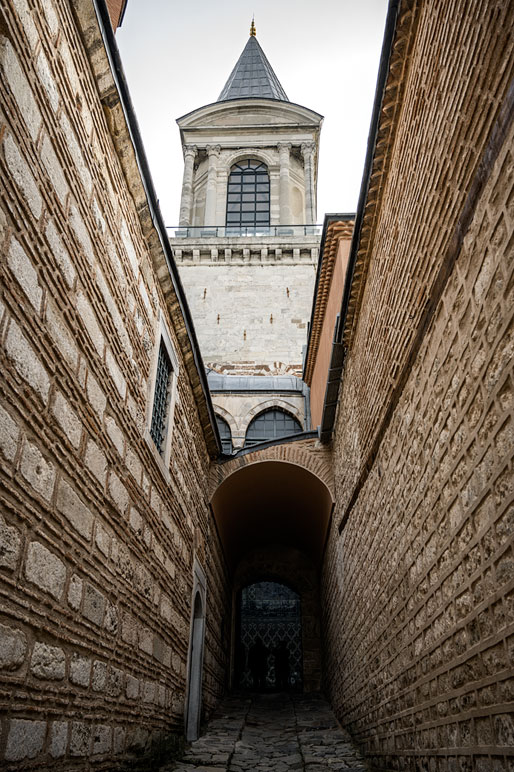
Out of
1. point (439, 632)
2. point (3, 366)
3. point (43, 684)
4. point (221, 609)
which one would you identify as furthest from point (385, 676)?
point (221, 609)

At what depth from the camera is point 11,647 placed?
2.41m

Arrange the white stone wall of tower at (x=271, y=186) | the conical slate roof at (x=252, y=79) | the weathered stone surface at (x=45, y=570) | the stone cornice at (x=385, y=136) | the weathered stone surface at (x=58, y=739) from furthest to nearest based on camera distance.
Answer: the conical slate roof at (x=252, y=79) → the white stone wall of tower at (x=271, y=186) → the stone cornice at (x=385, y=136) → the weathered stone surface at (x=58, y=739) → the weathered stone surface at (x=45, y=570)

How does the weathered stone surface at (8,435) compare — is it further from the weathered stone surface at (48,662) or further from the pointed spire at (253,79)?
Result: the pointed spire at (253,79)

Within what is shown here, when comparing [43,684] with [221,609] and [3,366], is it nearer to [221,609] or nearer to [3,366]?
[3,366]

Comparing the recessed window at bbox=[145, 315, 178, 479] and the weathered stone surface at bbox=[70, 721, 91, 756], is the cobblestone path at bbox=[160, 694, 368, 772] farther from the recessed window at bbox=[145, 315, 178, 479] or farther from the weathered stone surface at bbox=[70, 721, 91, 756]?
the recessed window at bbox=[145, 315, 178, 479]

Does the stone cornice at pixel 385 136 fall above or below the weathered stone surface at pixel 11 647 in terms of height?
above

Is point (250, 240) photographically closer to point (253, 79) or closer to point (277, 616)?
point (277, 616)

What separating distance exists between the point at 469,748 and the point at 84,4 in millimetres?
4208

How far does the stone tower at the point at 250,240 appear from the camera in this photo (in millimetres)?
15836

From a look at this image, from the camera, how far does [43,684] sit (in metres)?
2.68

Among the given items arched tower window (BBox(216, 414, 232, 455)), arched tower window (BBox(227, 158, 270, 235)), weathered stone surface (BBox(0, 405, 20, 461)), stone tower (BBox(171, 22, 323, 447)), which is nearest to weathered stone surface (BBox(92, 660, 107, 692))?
weathered stone surface (BBox(0, 405, 20, 461))

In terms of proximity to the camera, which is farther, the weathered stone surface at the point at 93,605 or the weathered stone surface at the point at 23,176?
the weathered stone surface at the point at 93,605

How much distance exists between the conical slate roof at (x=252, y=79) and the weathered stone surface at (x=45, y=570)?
2294cm

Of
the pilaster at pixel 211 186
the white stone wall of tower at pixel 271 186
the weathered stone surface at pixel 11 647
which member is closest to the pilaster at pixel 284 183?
the white stone wall of tower at pixel 271 186
